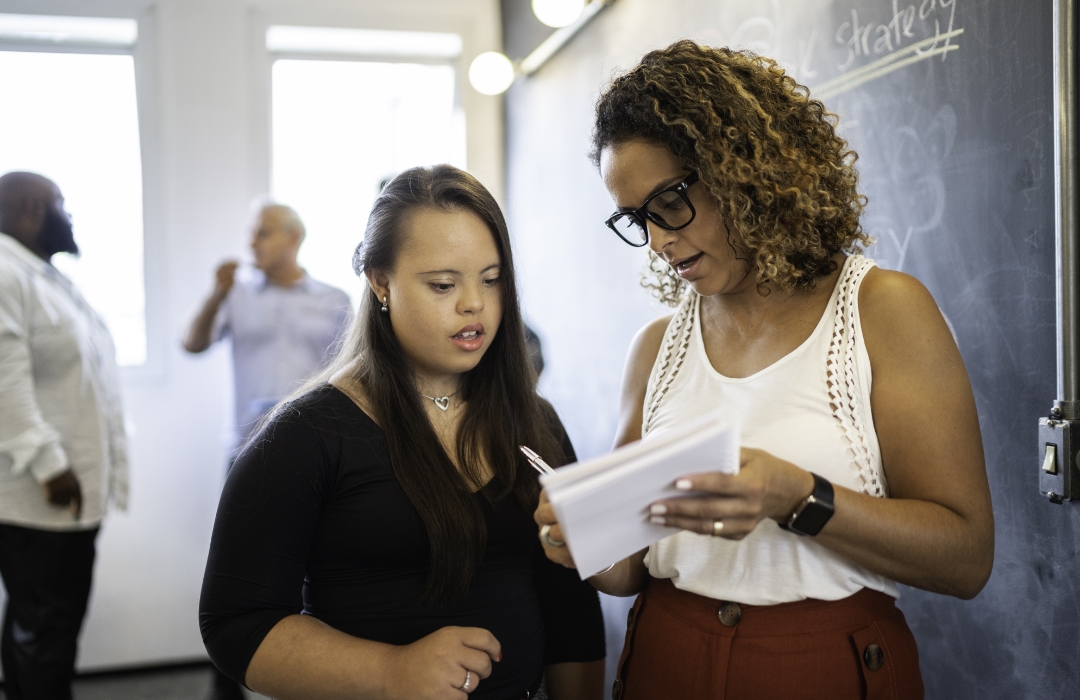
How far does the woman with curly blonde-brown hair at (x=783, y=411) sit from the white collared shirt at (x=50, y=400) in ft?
6.70

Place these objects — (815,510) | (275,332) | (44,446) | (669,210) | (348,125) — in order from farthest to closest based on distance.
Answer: (348,125) < (275,332) < (44,446) < (669,210) < (815,510)

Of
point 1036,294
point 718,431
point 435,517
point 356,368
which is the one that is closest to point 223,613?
point 435,517

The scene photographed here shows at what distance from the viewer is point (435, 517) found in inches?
48.5

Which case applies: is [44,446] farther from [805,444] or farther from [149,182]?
[805,444]

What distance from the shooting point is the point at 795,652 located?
1056mm

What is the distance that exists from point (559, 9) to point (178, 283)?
229 cm

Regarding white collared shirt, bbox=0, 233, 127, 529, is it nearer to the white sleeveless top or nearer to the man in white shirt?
the man in white shirt

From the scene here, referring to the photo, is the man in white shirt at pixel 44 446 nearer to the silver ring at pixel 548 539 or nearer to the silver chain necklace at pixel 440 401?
the silver chain necklace at pixel 440 401

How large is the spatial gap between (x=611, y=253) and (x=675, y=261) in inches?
76.8

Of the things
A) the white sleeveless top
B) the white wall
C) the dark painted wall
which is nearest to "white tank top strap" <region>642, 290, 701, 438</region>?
the white sleeveless top

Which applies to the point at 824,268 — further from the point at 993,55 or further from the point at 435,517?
the point at 435,517

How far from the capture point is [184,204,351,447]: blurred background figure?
360 centimetres

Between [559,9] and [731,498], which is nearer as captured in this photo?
[731,498]

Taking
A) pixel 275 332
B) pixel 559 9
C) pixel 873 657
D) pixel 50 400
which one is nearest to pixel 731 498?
pixel 873 657
